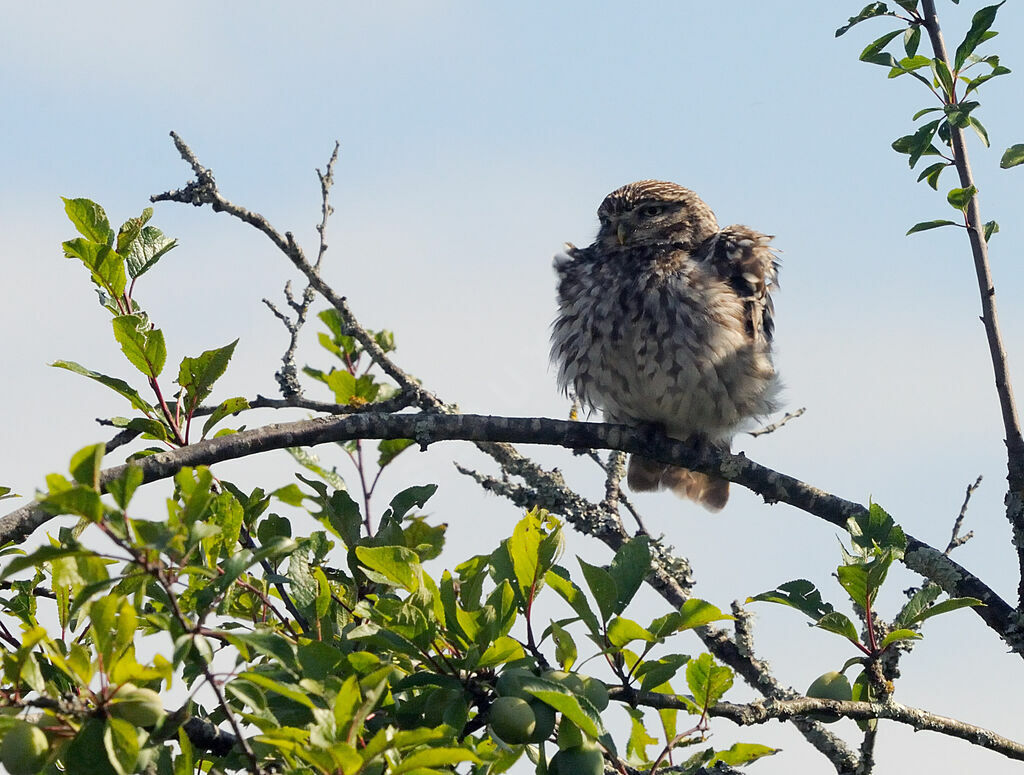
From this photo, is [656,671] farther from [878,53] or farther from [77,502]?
[878,53]

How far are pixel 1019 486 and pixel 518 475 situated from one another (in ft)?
8.06

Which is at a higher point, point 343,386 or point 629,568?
point 343,386

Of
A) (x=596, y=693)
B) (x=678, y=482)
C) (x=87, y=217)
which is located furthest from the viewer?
(x=678, y=482)

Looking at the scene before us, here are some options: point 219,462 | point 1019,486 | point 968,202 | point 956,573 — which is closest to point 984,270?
point 968,202

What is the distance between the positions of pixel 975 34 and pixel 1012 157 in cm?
37

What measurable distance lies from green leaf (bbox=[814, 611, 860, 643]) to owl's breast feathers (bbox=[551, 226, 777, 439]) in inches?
93.8

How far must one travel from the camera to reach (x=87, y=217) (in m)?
2.82

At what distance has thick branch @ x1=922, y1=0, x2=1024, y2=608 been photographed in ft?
10.8

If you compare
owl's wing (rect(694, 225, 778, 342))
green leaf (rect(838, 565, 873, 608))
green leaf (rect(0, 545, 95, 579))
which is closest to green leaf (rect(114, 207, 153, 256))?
green leaf (rect(0, 545, 95, 579))

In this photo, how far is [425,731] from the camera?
1842mm

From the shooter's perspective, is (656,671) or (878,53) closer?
(656,671)

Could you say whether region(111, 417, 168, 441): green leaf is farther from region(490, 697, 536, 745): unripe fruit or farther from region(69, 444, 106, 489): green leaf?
region(490, 697, 536, 745): unripe fruit

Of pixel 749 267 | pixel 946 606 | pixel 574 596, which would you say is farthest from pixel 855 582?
pixel 749 267

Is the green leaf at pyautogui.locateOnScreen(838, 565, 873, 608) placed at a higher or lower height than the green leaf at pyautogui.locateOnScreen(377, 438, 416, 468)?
lower
